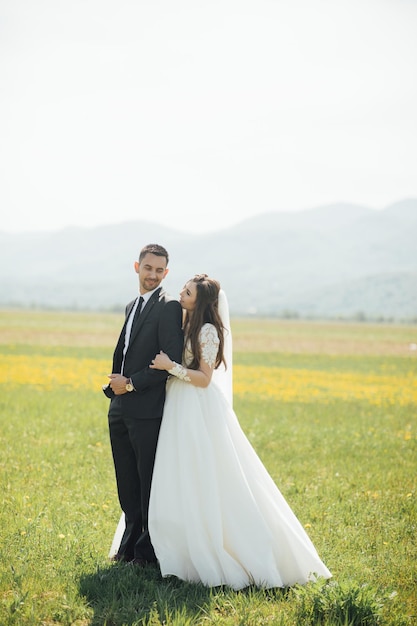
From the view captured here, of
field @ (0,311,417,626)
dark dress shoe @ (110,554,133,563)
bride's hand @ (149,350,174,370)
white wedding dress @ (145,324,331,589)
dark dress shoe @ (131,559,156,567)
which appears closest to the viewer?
field @ (0,311,417,626)

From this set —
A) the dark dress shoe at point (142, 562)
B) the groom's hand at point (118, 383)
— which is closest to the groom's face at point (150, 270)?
the groom's hand at point (118, 383)

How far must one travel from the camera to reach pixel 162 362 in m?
6.04

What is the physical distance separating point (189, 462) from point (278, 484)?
165 inches

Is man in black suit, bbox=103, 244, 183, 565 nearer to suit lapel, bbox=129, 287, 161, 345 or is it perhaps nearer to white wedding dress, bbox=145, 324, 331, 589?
suit lapel, bbox=129, 287, 161, 345

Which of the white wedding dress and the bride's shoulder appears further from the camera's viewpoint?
the bride's shoulder

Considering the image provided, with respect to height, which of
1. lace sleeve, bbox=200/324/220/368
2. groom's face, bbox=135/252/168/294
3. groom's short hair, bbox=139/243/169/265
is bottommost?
lace sleeve, bbox=200/324/220/368

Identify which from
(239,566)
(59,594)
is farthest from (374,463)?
(59,594)

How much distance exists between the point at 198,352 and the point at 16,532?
8.94ft

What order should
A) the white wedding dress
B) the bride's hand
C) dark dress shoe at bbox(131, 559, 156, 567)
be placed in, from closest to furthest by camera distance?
the white wedding dress → the bride's hand → dark dress shoe at bbox(131, 559, 156, 567)

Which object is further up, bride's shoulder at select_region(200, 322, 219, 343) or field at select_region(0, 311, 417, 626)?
bride's shoulder at select_region(200, 322, 219, 343)

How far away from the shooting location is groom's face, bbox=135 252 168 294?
6.33 m

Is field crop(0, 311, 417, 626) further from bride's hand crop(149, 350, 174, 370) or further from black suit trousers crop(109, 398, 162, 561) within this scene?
bride's hand crop(149, 350, 174, 370)

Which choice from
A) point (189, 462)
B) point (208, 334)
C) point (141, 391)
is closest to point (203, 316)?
point (208, 334)

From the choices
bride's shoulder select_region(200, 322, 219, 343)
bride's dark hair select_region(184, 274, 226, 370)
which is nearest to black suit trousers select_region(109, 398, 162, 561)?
bride's dark hair select_region(184, 274, 226, 370)
